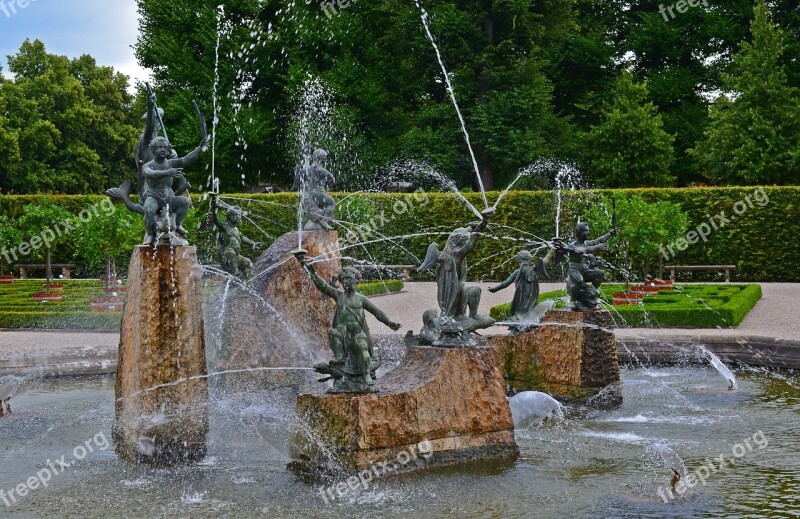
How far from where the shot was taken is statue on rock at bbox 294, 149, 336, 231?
1259 centimetres

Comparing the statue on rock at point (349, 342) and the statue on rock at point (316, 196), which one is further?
the statue on rock at point (316, 196)

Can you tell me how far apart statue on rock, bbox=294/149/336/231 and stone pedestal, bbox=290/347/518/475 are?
14.3 ft

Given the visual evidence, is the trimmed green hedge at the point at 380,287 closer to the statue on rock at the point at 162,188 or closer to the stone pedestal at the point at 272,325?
the stone pedestal at the point at 272,325

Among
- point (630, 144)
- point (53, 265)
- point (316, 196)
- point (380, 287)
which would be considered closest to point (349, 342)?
point (316, 196)

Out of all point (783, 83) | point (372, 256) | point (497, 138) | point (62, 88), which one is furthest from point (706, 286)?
point (62, 88)

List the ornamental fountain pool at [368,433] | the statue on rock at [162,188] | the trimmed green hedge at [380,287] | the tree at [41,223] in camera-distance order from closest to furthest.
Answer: the ornamental fountain pool at [368,433]
the statue on rock at [162,188]
the trimmed green hedge at [380,287]
the tree at [41,223]

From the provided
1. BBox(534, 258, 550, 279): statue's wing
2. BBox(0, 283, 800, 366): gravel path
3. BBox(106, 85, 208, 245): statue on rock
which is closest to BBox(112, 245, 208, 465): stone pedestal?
BBox(106, 85, 208, 245): statue on rock

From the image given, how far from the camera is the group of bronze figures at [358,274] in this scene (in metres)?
7.72

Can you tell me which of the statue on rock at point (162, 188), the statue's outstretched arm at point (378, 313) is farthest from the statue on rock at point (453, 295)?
the statue on rock at point (162, 188)

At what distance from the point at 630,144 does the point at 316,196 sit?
901 inches

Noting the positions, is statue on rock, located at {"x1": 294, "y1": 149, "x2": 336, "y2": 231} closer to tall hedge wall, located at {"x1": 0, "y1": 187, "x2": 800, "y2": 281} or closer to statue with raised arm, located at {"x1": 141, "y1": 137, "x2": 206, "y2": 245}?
statue with raised arm, located at {"x1": 141, "y1": 137, "x2": 206, "y2": 245}

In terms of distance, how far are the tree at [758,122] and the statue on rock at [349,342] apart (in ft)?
88.6

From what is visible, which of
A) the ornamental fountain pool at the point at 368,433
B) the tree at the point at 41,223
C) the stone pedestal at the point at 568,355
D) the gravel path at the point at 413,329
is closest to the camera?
the ornamental fountain pool at the point at 368,433

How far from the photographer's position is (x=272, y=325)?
11266 mm
